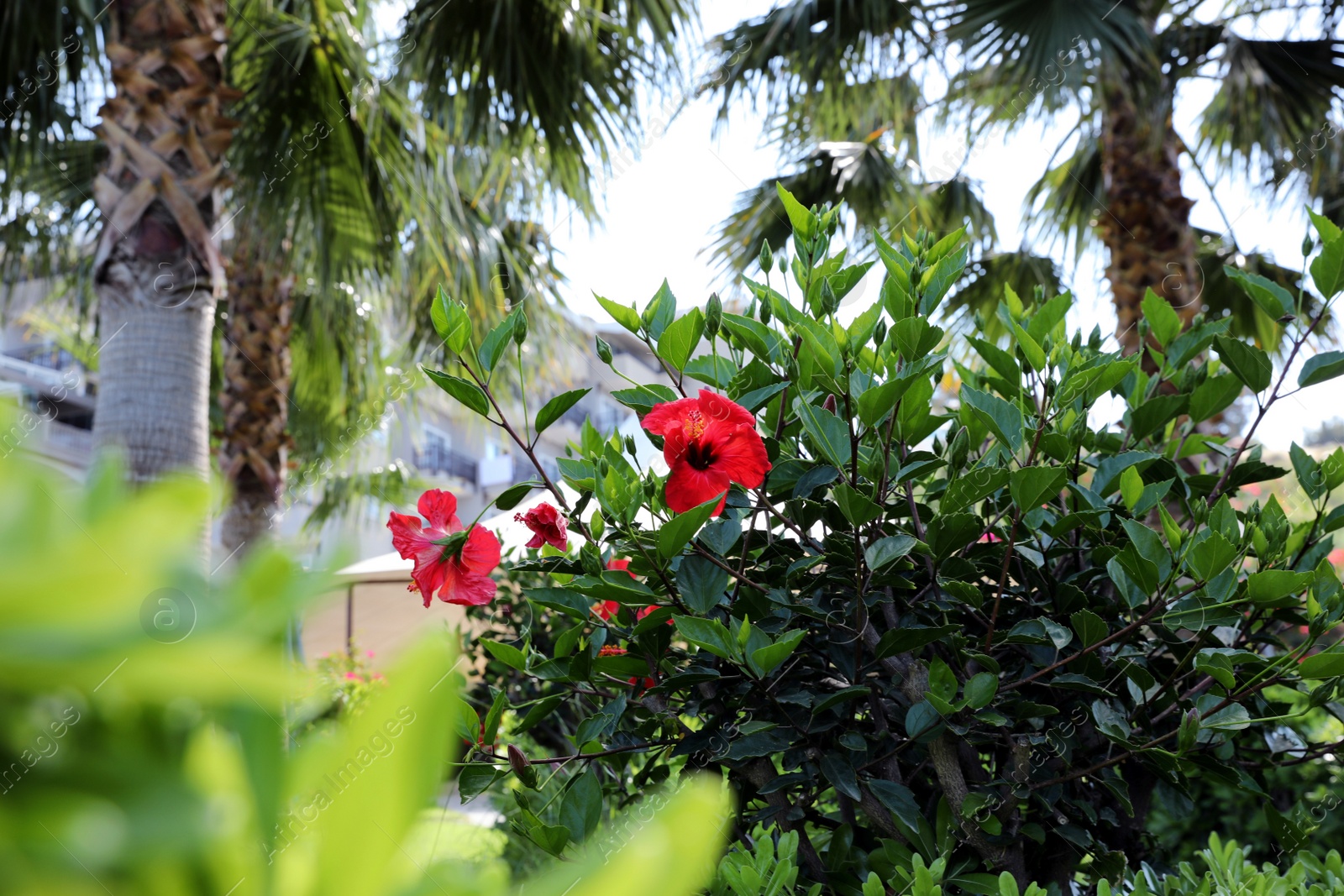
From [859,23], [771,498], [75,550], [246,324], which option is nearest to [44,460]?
[75,550]

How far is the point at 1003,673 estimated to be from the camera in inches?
40.5

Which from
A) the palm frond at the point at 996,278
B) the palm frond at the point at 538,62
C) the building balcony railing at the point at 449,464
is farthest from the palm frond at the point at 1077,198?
the building balcony railing at the point at 449,464

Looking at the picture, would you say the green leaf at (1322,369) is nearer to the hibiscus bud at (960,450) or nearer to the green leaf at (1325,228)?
the green leaf at (1325,228)

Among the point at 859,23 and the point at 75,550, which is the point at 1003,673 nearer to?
the point at 75,550

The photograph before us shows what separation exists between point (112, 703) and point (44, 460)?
5 cm

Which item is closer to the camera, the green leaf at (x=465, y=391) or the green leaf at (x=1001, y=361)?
the green leaf at (x=465, y=391)

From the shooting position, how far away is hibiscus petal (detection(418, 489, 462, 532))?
1.04 m

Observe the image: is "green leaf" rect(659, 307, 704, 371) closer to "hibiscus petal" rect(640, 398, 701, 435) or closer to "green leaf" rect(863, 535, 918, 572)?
"hibiscus petal" rect(640, 398, 701, 435)

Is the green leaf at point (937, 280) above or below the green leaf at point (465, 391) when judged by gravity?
above

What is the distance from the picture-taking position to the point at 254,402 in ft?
16.5

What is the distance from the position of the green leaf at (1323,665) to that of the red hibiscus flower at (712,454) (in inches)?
20.4

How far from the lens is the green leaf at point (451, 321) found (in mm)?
883

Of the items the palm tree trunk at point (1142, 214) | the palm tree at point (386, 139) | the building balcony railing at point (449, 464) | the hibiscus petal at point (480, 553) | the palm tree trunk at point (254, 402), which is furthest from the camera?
the building balcony railing at point (449, 464)

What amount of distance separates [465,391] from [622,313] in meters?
0.20
